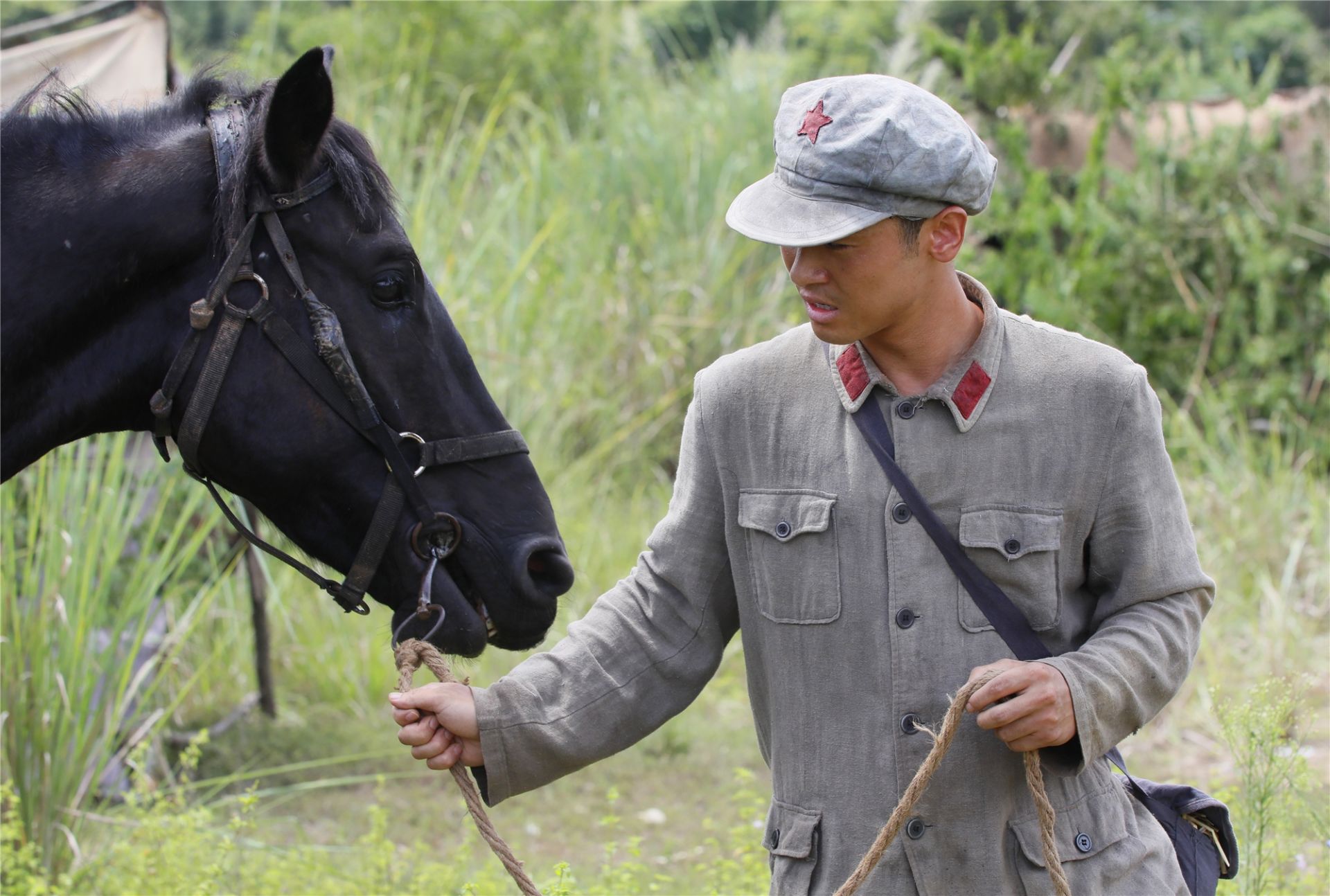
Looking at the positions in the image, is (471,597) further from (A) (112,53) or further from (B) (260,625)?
(A) (112,53)

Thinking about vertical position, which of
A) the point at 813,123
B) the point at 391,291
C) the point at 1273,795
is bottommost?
the point at 1273,795

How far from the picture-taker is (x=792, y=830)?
1887 millimetres

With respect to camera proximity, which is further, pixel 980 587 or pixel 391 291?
pixel 391 291

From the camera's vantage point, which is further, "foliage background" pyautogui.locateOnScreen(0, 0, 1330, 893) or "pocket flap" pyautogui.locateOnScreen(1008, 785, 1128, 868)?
"foliage background" pyautogui.locateOnScreen(0, 0, 1330, 893)

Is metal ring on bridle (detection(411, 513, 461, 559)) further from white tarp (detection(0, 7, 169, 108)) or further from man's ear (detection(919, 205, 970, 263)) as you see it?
white tarp (detection(0, 7, 169, 108))

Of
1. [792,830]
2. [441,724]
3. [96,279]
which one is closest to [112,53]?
[96,279]

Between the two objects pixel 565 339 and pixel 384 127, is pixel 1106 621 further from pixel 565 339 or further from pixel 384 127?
pixel 384 127

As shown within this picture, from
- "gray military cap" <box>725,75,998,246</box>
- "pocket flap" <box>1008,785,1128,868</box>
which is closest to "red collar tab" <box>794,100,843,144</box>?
"gray military cap" <box>725,75,998,246</box>

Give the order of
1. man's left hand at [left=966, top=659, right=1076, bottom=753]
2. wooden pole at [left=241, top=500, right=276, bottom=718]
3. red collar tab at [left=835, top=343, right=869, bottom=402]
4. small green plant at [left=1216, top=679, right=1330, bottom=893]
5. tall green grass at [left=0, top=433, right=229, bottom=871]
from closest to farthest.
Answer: man's left hand at [left=966, top=659, right=1076, bottom=753], red collar tab at [left=835, top=343, right=869, bottom=402], small green plant at [left=1216, top=679, right=1330, bottom=893], tall green grass at [left=0, top=433, right=229, bottom=871], wooden pole at [left=241, top=500, right=276, bottom=718]

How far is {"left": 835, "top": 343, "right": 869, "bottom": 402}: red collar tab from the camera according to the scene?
189cm

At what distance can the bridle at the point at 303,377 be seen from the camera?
1982mm

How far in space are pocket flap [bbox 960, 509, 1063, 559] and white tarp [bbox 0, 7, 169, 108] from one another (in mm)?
3628

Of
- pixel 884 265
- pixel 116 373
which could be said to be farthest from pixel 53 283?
pixel 884 265

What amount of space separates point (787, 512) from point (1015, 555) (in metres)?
0.33
